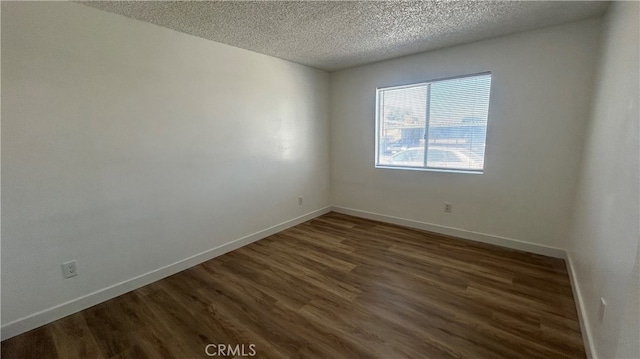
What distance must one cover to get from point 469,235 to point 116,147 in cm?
392

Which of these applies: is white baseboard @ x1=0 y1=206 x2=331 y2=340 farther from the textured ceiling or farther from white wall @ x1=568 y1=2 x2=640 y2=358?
white wall @ x1=568 y1=2 x2=640 y2=358

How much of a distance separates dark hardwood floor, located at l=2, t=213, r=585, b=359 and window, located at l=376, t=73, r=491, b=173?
1206 mm

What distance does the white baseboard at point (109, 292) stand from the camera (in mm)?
1836

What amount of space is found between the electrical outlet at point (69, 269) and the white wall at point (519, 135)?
11.9 ft

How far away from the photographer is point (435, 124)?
11.2 ft

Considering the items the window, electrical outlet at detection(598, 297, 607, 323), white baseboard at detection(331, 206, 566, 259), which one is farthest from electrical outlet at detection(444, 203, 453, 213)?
electrical outlet at detection(598, 297, 607, 323)

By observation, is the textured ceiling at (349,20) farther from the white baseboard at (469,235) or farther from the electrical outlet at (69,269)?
the white baseboard at (469,235)

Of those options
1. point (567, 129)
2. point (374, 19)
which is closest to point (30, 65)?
point (374, 19)

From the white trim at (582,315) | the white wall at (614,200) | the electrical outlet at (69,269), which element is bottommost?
the white trim at (582,315)

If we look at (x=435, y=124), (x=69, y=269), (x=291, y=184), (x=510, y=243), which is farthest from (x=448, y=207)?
(x=69, y=269)

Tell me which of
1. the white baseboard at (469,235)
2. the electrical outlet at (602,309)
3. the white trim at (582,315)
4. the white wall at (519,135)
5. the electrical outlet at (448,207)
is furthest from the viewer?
the electrical outlet at (448,207)

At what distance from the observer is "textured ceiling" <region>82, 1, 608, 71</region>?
2051 millimetres

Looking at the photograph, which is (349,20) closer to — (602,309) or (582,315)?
(602,309)

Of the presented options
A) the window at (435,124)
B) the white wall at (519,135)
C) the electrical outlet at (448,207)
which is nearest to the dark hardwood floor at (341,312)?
the white wall at (519,135)
